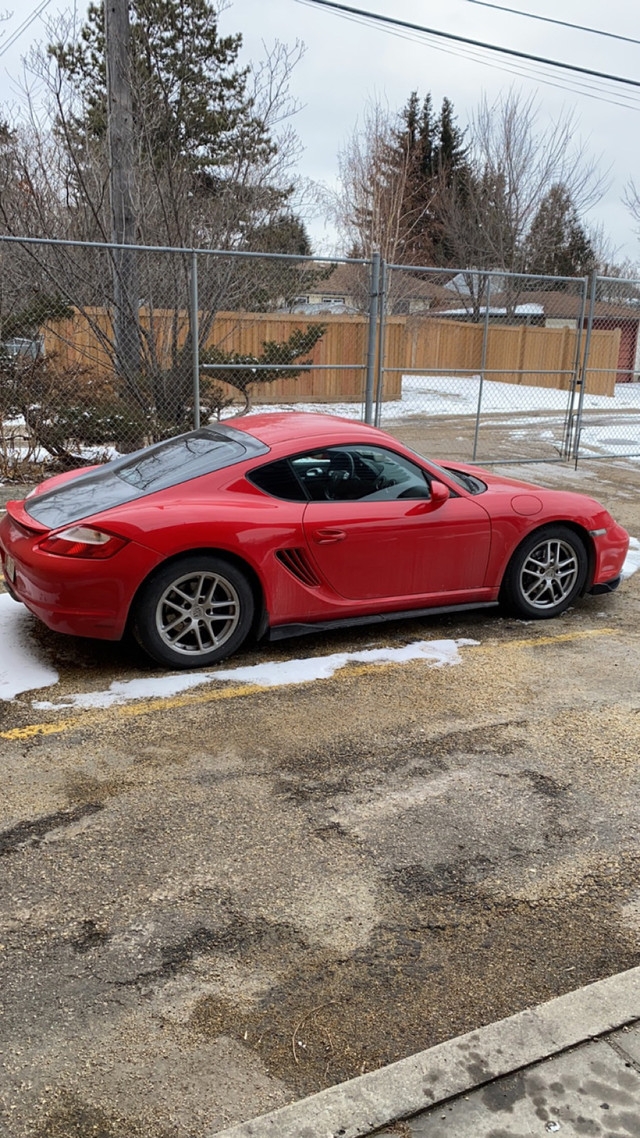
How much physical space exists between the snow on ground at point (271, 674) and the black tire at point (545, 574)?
0.55 metres

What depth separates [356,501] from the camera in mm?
5020

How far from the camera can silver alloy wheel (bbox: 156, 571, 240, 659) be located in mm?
4538

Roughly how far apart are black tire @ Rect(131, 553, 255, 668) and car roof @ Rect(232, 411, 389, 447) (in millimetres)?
917

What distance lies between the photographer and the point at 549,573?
18.6 ft

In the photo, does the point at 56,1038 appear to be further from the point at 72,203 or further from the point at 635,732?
the point at 72,203

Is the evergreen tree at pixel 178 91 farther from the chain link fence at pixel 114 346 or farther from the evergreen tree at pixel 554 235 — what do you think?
the evergreen tree at pixel 554 235

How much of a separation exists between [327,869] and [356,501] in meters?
2.50

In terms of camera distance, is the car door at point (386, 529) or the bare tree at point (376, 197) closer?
the car door at point (386, 529)

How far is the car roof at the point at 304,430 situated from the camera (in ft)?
16.6

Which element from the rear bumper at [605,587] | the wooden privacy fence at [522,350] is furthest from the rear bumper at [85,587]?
the wooden privacy fence at [522,350]

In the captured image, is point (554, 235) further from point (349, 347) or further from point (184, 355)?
point (184, 355)

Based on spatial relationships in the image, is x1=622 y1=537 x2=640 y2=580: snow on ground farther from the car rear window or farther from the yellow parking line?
the car rear window

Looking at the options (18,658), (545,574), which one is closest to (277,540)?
(18,658)

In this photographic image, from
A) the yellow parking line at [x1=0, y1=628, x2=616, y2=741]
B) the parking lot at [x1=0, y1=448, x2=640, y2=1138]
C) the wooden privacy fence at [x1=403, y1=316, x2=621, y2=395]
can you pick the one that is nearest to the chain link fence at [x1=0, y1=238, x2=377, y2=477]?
the yellow parking line at [x1=0, y1=628, x2=616, y2=741]
